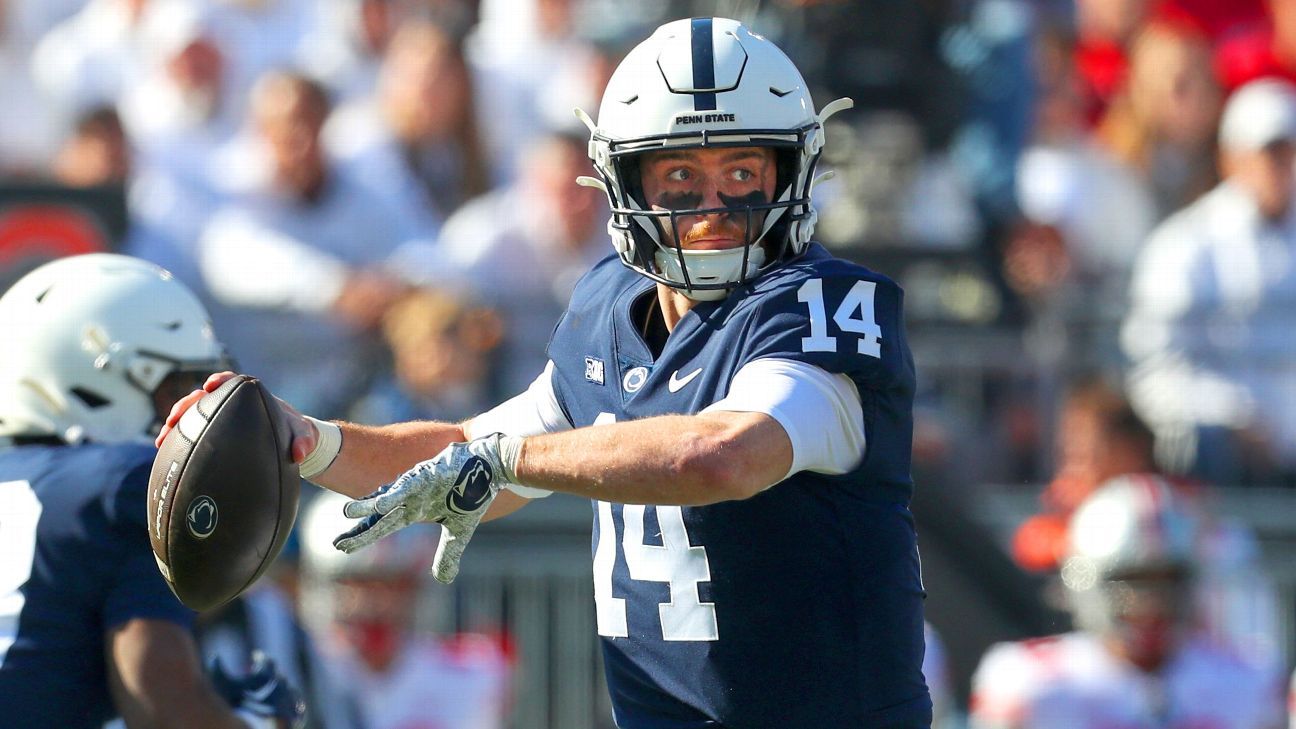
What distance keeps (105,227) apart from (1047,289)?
359 cm

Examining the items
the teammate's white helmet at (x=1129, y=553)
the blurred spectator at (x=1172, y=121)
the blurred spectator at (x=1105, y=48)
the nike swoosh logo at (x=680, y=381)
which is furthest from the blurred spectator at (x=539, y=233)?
the nike swoosh logo at (x=680, y=381)

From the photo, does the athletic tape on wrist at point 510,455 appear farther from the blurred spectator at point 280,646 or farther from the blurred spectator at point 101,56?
the blurred spectator at point 101,56

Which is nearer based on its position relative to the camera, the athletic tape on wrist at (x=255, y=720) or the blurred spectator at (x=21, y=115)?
the athletic tape on wrist at (x=255, y=720)

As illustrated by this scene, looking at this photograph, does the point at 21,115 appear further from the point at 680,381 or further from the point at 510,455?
the point at 510,455

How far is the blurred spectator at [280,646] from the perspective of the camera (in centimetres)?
529

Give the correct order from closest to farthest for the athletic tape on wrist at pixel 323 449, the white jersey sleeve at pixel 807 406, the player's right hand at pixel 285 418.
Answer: the white jersey sleeve at pixel 807 406, the player's right hand at pixel 285 418, the athletic tape on wrist at pixel 323 449

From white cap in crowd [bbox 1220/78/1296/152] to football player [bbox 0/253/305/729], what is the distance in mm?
5532

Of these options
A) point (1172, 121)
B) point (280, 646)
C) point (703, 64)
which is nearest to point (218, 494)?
point (703, 64)

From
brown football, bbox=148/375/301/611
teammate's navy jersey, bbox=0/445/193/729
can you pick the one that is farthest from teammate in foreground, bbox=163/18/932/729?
teammate's navy jersey, bbox=0/445/193/729

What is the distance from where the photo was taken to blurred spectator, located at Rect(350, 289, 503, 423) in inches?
307

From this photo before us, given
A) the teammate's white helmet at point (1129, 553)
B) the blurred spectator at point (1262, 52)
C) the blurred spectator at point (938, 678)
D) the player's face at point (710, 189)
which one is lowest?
the blurred spectator at point (938, 678)

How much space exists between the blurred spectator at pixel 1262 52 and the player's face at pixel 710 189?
248 inches

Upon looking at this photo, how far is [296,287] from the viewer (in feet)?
27.5

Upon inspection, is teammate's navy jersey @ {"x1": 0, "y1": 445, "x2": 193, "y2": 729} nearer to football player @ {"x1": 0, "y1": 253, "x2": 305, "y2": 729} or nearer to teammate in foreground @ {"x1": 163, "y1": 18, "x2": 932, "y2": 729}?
football player @ {"x1": 0, "y1": 253, "x2": 305, "y2": 729}
